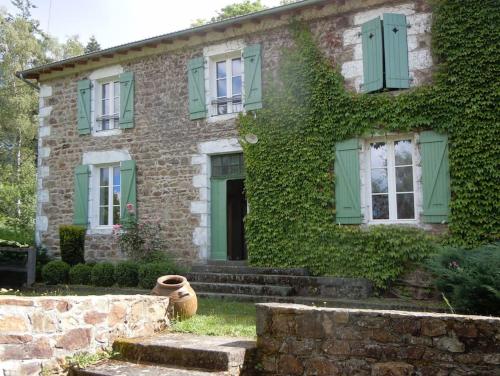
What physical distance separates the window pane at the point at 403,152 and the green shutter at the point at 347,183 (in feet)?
2.28

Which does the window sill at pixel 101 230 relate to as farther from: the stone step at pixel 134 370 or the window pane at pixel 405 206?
the stone step at pixel 134 370

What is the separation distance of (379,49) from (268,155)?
2762 mm

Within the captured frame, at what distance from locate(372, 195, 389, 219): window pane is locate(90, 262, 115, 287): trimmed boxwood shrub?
5388 millimetres

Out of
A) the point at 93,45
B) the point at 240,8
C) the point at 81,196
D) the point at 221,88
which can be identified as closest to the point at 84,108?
the point at 81,196

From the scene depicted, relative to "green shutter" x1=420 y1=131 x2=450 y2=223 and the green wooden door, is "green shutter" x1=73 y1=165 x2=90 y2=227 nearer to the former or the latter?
A: the green wooden door

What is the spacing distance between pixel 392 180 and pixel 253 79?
338 centimetres

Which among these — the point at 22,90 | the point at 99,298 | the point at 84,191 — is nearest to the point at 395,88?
the point at 99,298

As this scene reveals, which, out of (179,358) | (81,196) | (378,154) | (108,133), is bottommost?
(179,358)

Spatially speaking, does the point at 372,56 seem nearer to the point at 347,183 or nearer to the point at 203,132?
the point at 347,183

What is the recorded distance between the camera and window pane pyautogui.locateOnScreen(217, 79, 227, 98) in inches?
388

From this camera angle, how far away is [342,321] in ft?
12.3

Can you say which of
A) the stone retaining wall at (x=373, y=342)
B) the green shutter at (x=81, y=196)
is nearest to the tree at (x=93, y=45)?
the green shutter at (x=81, y=196)

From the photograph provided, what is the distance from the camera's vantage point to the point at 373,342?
363 centimetres

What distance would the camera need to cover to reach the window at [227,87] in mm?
9656
